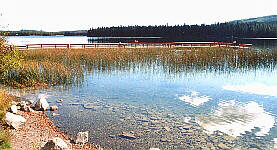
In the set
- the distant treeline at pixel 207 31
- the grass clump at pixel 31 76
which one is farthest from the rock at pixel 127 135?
the distant treeline at pixel 207 31

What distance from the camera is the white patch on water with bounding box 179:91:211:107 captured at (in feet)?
56.2

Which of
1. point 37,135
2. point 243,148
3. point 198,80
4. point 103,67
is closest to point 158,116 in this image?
point 243,148

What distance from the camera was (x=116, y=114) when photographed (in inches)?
569

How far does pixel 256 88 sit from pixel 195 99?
7.21 metres

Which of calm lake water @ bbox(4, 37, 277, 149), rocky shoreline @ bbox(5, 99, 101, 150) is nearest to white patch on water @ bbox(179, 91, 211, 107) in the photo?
calm lake water @ bbox(4, 37, 277, 149)

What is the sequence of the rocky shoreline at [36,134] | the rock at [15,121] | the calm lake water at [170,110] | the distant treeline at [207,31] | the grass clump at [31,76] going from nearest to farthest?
1. the rocky shoreline at [36,134]
2. the rock at [15,121]
3. the calm lake water at [170,110]
4. the grass clump at [31,76]
5. the distant treeline at [207,31]

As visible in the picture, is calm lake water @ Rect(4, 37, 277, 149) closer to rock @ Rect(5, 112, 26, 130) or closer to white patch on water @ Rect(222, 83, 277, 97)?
white patch on water @ Rect(222, 83, 277, 97)

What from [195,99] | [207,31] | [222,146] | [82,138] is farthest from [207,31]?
[82,138]

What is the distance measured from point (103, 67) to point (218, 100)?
55.6ft

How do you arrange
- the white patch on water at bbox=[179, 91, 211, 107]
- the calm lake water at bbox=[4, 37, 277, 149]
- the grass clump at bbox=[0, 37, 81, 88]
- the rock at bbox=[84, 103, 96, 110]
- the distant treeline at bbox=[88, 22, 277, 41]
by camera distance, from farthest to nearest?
the distant treeline at bbox=[88, 22, 277, 41] → the grass clump at bbox=[0, 37, 81, 88] → the white patch on water at bbox=[179, 91, 211, 107] → the rock at bbox=[84, 103, 96, 110] → the calm lake water at bbox=[4, 37, 277, 149]

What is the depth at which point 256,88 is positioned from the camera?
2209 cm

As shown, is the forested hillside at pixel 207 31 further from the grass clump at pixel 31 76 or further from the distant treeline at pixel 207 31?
the grass clump at pixel 31 76

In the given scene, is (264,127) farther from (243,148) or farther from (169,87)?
(169,87)

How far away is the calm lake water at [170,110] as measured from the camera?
11.2 meters
